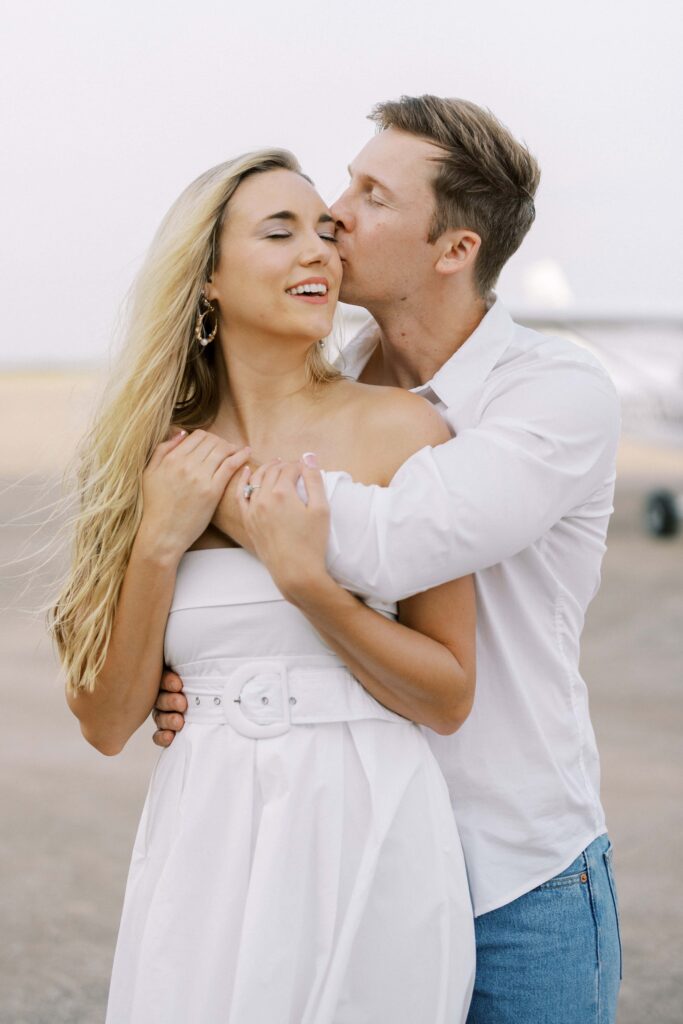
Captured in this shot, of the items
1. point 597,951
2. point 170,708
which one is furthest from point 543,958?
point 170,708

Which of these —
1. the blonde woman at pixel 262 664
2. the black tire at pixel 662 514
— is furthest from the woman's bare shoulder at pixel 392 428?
the black tire at pixel 662 514

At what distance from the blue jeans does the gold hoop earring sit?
112cm

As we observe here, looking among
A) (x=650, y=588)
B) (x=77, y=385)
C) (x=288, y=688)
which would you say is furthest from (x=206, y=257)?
(x=650, y=588)

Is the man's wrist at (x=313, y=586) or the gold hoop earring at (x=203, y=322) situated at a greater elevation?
the gold hoop earring at (x=203, y=322)

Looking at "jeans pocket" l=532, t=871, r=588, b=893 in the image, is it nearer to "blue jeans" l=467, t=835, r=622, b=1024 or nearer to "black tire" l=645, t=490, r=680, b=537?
"blue jeans" l=467, t=835, r=622, b=1024

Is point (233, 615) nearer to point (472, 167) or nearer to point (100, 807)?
point (472, 167)

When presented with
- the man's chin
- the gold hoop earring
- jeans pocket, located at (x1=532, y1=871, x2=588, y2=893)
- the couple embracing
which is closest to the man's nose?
the couple embracing

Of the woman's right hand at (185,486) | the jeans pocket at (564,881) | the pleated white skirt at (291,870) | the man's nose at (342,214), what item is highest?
the man's nose at (342,214)

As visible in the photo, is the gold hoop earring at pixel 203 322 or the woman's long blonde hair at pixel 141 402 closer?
the woman's long blonde hair at pixel 141 402

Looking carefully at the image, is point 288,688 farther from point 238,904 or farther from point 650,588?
point 650,588

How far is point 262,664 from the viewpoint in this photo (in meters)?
1.92

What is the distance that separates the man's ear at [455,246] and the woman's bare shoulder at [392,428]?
13.1 inches

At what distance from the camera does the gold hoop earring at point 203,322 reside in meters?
2.19

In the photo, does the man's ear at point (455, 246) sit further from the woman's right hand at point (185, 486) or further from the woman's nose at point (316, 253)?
the woman's right hand at point (185, 486)
